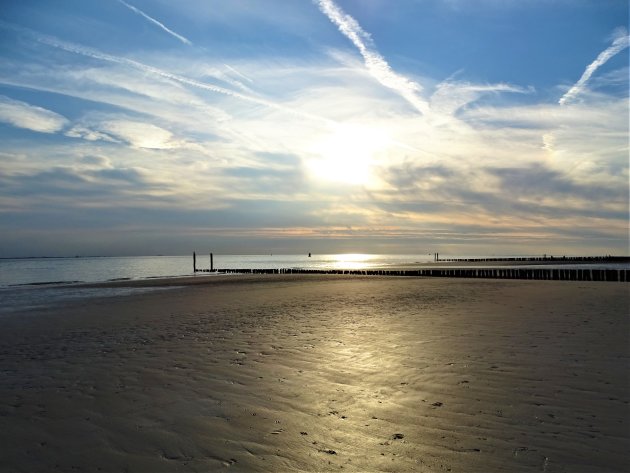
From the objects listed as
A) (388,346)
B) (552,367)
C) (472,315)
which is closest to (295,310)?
(472,315)

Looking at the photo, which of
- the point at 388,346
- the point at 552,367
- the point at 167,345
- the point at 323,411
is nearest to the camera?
the point at 323,411

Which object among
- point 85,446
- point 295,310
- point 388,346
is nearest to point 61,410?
point 85,446

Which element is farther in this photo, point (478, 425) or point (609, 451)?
point (478, 425)

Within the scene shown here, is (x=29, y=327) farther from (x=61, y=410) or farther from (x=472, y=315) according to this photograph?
(x=472, y=315)

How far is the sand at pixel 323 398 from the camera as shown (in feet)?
14.9

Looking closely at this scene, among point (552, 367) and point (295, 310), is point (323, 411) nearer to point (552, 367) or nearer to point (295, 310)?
point (552, 367)

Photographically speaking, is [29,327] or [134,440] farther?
[29,327]

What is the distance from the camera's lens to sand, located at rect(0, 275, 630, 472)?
14.9 ft

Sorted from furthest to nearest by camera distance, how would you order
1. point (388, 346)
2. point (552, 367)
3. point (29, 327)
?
point (29, 327) → point (388, 346) → point (552, 367)

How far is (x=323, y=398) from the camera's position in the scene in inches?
249

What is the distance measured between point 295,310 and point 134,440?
12110 millimetres

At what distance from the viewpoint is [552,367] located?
757 centimetres

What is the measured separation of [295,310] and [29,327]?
9.10 m

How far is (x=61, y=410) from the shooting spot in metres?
6.09
